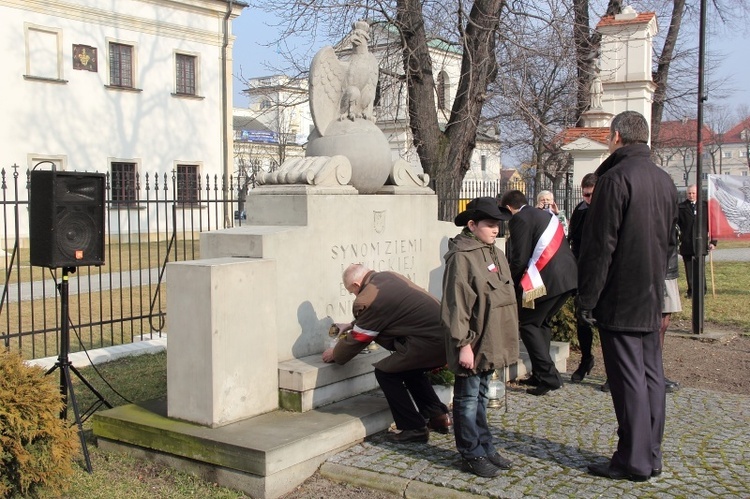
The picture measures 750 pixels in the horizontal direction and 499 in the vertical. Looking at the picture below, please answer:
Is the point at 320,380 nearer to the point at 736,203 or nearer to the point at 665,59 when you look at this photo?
the point at 736,203

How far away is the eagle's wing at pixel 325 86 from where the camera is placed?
265 inches

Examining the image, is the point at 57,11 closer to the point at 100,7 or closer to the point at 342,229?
the point at 100,7

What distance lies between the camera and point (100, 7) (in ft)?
86.3

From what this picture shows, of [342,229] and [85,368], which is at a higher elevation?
[342,229]

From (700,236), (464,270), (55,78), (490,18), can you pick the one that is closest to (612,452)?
(464,270)

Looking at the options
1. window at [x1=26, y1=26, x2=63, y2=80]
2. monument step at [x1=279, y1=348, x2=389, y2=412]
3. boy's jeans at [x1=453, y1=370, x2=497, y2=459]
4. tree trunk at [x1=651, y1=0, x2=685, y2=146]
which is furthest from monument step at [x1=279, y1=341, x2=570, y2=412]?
window at [x1=26, y1=26, x2=63, y2=80]

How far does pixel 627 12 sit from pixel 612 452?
12.3 metres

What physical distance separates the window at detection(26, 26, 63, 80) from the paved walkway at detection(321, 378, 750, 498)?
23.3 metres

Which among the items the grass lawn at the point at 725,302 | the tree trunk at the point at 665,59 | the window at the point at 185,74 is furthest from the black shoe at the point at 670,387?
the window at the point at 185,74

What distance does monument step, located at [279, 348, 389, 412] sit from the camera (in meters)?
5.32

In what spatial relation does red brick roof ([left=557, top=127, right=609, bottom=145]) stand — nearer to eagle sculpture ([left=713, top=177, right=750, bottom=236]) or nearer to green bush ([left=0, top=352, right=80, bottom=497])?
eagle sculpture ([left=713, top=177, right=750, bottom=236])

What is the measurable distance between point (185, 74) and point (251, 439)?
2690cm

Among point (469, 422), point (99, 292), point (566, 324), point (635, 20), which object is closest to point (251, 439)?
Answer: point (469, 422)

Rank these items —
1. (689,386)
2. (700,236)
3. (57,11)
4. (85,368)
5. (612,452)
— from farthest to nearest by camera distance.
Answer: (57,11) → (700,236) → (85,368) → (689,386) → (612,452)
